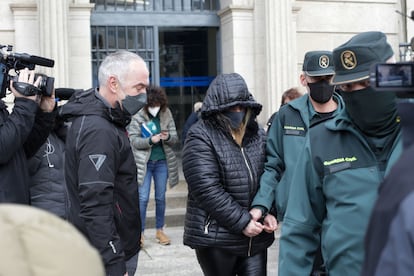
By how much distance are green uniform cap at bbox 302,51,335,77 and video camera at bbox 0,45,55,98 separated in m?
1.60

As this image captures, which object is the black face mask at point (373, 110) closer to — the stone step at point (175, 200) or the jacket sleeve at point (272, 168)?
the jacket sleeve at point (272, 168)

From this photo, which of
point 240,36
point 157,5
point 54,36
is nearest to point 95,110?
point 54,36

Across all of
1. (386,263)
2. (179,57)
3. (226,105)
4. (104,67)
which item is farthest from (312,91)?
(179,57)

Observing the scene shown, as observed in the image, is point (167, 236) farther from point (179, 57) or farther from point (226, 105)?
point (179, 57)

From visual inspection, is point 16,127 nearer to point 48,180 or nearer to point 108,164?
point 108,164

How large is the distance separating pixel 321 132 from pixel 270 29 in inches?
298

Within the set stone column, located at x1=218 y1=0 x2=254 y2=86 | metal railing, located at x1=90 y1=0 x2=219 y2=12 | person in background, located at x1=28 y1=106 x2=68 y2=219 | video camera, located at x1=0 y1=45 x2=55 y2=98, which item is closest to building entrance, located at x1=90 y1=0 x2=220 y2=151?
metal railing, located at x1=90 y1=0 x2=219 y2=12

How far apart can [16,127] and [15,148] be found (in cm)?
12

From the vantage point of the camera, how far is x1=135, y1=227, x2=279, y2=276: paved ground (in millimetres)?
6887

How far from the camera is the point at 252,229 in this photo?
399 cm

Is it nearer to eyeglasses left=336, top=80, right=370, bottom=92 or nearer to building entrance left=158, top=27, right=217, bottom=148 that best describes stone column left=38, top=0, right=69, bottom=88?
building entrance left=158, top=27, right=217, bottom=148

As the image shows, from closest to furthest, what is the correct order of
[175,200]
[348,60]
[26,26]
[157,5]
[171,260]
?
1. [348,60]
2. [171,260]
3. [26,26]
4. [175,200]
5. [157,5]

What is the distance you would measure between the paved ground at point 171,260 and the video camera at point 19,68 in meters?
3.19

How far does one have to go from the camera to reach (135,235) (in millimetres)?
3660
